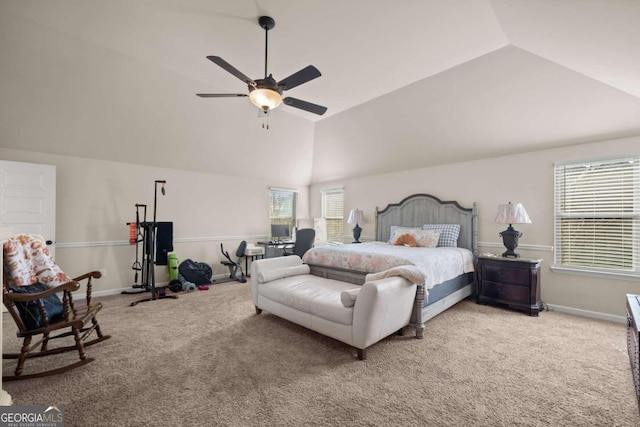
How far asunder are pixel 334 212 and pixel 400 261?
149 inches

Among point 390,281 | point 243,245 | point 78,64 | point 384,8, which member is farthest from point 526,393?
point 78,64

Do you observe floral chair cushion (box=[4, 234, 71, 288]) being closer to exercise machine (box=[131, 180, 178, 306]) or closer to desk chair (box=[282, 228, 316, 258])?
exercise machine (box=[131, 180, 178, 306])

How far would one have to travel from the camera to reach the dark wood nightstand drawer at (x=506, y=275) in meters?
3.63

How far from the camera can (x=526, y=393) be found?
1.98 m

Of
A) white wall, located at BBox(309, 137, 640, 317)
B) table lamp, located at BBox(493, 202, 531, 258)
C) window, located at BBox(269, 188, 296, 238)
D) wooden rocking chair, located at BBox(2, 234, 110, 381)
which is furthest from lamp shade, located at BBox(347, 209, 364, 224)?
wooden rocking chair, located at BBox(2, 234, 110, 381)

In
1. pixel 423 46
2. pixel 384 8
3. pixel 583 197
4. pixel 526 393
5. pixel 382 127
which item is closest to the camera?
pixel 526 393

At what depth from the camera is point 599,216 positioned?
3.51m

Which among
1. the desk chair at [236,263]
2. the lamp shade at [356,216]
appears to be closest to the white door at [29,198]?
the desk chair at [236,263]

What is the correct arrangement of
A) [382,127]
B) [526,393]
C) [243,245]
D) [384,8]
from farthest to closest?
[243,245] < [382,127] < [384,8] < [526,393]

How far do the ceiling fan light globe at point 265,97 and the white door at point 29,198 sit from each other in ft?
11.8

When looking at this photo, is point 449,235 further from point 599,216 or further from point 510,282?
point 599,216

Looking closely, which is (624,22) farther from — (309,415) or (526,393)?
(309,415)

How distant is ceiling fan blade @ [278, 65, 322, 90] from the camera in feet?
7.85

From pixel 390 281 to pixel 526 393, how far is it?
124cm
